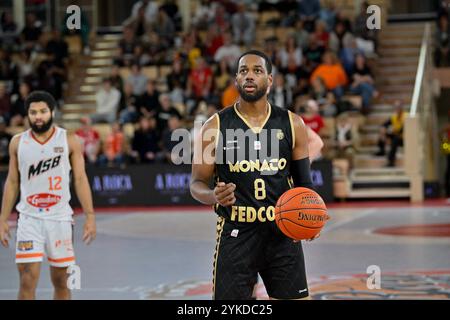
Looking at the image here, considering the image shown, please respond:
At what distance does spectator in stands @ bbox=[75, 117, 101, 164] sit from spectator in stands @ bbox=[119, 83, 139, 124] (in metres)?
1.23

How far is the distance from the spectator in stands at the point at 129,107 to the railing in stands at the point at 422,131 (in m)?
6.24

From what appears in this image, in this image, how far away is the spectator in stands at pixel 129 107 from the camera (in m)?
22.5

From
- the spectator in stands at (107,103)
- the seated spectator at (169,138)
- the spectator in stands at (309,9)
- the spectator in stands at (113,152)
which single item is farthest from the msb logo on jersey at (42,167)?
the spectator in stands at (309,9)

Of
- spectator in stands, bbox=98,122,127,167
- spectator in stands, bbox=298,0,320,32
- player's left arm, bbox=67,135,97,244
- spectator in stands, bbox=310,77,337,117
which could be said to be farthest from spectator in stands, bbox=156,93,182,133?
player's left arm, bbox=67,135,97,244

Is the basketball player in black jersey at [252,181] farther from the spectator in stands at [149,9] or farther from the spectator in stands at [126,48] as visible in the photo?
the spectator in stands at [149,9]

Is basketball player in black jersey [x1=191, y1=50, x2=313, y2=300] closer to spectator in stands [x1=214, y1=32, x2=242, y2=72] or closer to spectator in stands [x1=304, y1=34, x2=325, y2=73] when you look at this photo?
spectator in stands [x1=304, y1=34, x2=325, y2=73]

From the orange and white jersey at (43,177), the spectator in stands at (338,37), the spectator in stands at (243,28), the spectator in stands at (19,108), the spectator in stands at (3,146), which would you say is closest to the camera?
the orange and white jersey at (43,177)

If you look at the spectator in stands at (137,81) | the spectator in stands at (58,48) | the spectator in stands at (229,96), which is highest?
the spectator in stands at (58,48)

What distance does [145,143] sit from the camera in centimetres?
2119

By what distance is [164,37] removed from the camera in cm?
2538

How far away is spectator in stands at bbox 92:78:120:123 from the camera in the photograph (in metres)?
23.2

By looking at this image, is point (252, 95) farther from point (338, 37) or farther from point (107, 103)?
point (107, 103)

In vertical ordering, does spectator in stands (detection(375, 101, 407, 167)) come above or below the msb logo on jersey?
below
